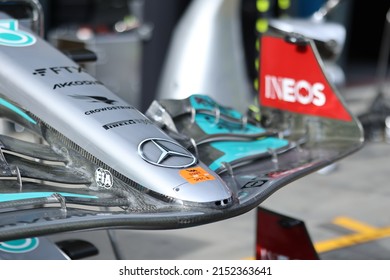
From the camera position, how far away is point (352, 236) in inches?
181

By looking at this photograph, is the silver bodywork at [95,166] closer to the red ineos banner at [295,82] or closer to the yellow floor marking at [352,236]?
the red ineos banner at [295,82]

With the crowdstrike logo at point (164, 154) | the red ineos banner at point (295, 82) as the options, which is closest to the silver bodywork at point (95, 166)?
the crowdstrike logo at point (164, 154)

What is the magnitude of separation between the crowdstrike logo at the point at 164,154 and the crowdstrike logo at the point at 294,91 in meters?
0.81

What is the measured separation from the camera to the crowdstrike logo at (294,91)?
2953 mm

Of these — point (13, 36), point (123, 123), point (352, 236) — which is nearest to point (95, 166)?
point (123, 123)

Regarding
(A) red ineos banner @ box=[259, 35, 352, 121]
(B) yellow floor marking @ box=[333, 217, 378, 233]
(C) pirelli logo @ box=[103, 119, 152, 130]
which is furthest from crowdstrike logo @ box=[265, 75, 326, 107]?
(B) yellow floor marking @ box=[333, 217, 378, 233]

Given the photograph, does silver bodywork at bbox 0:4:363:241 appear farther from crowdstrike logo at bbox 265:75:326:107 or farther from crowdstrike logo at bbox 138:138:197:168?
crowdstrike logo at bbox 265:75:326:107

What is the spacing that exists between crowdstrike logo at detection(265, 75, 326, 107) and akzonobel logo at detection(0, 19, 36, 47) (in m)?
→ 1.01

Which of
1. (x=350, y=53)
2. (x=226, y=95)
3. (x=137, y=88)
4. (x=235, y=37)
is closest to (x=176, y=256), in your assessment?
(x=226, y=95)

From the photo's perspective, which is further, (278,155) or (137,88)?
(137,88)

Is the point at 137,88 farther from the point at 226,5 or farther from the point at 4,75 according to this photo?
the point at 4,75

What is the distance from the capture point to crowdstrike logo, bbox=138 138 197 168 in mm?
2248

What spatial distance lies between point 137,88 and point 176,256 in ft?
9.87

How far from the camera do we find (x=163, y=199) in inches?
85.0
